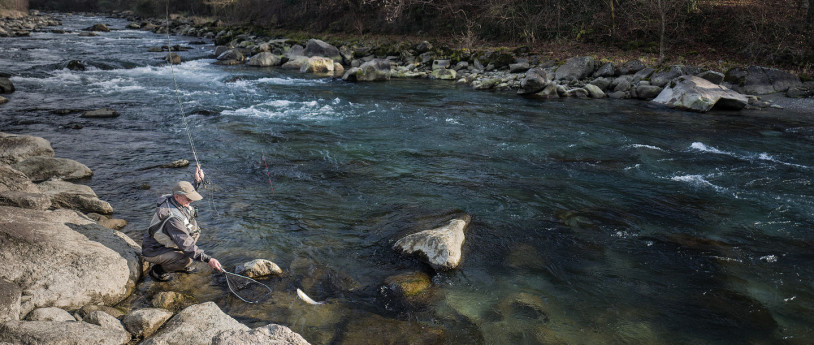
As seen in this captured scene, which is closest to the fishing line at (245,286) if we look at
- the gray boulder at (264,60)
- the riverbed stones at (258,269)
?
the riverbed stones at (258,269)

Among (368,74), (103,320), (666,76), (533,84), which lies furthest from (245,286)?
(666,76)

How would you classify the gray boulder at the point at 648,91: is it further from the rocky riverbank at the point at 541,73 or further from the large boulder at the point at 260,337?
the large boulder at the point at 260,337

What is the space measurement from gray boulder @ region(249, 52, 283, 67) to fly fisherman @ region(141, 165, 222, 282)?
21.7 meters

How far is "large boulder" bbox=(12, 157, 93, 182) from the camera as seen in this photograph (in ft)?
30.7

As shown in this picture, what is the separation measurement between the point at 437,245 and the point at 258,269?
229 cm

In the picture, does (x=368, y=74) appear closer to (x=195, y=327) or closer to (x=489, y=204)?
(x=489, y=204)

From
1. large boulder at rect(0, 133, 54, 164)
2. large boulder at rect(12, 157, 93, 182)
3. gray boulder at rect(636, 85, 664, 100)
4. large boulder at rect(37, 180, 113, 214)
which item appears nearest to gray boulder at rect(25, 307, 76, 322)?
large boulder at rect(37, 180, 113, 214)

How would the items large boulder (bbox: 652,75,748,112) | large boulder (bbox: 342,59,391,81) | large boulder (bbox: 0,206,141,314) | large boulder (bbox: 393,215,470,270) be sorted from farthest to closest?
large boulder (bbox: 342,59,391,81), large boulder (bbox: 652,75,748,112), large boulder (bbox: 393,215,470,270), large boulder (bbox: 0,206,141,314)

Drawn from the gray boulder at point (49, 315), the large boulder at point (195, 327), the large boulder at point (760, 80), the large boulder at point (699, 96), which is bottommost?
the large boulder at point (195, 327)

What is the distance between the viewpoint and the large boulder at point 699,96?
1581 centimetres

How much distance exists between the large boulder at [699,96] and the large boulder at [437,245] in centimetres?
1239

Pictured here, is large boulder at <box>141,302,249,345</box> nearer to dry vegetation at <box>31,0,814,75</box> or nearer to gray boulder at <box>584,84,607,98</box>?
gray boulder at <box>584,84,607,98</box>

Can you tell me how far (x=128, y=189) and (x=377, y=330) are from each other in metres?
6.31

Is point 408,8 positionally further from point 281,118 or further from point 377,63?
point 281,118
